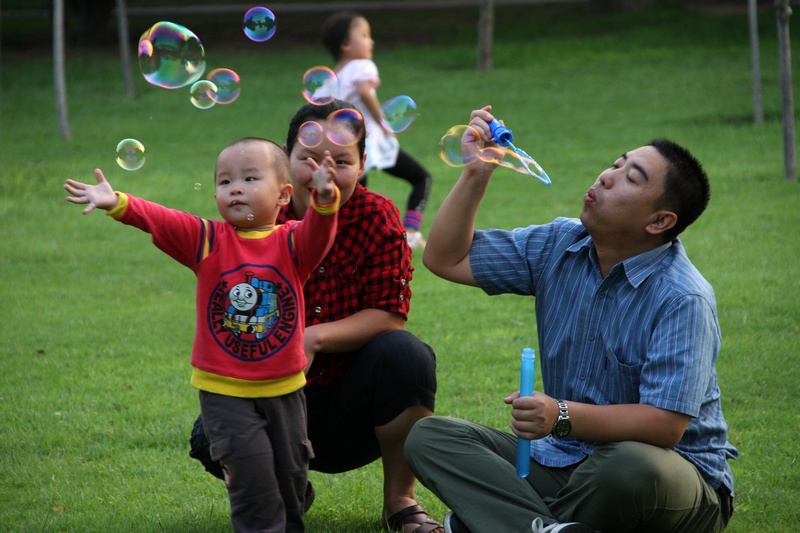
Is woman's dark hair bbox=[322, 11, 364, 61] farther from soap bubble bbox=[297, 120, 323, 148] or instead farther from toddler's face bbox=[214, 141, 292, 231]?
toddler's face bbox=[214, 141, 292, 231]

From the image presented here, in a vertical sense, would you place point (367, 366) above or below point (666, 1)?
below

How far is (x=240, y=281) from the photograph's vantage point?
293 cm

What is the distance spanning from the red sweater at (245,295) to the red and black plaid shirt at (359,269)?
43cm

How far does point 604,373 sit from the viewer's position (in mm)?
3084

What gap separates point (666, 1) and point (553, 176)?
13.5m

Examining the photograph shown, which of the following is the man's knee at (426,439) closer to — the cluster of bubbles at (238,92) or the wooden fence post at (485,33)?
the cluster of bubbles at (238,92)

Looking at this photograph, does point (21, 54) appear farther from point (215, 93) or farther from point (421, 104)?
point (215, 93)

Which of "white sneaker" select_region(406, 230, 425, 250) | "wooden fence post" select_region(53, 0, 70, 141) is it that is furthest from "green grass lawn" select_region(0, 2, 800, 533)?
"white sneaker" select_region(406, 230, 425, 250)

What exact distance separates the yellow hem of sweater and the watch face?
0.74m

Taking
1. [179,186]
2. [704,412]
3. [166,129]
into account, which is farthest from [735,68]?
[704,412]

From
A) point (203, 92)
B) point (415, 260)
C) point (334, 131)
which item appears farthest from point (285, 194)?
point (415, 260)

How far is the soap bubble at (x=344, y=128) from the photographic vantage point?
3.19 metres

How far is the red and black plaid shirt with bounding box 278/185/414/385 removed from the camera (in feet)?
11.1

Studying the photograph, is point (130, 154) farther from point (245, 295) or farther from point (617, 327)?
point (617, 327)
